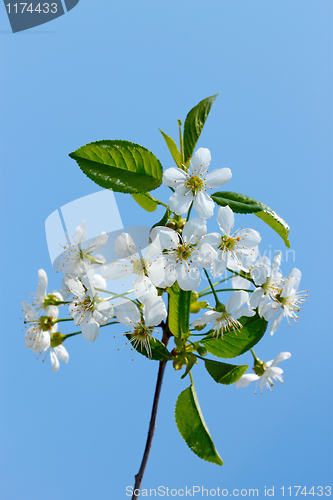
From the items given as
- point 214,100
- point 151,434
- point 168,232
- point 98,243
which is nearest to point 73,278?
point 98,243

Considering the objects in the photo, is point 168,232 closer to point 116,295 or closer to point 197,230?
point 197,230

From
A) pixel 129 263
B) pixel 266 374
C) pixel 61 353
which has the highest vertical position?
pixel 129 263

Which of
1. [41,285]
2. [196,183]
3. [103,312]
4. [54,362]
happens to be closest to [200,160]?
[196,183]

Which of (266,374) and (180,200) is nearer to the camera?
(180,200)

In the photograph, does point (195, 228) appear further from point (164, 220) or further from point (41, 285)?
point (41, 285)

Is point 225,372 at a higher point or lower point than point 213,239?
lower

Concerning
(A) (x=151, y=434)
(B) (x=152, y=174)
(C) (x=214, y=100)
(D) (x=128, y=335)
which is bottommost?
(A) (x=151, y=434)

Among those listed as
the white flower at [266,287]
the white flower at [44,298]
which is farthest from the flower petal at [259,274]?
the white flower at [44,298]
